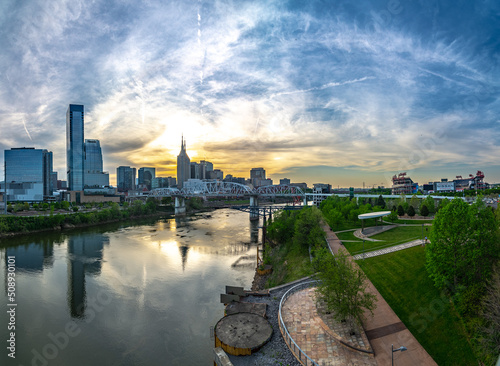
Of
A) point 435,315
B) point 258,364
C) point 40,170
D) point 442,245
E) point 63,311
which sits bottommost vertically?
point 63,311

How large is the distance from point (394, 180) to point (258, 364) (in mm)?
97340

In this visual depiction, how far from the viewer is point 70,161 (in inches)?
6511

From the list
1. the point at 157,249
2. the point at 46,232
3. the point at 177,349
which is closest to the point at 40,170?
the point at 46,232

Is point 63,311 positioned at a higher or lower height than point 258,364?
lower

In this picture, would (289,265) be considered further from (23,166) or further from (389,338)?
(23,166)

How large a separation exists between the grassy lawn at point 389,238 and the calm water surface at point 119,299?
10723 mm

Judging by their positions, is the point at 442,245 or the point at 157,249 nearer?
the point at 442,245

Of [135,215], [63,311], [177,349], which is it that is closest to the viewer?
[177,349]

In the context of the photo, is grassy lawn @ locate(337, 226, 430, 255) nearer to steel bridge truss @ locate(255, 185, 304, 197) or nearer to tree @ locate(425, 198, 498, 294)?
tree @ locate(425, 198, 498, 294)

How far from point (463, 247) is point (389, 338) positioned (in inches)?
225

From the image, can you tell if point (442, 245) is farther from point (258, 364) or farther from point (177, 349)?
point (177, 349)

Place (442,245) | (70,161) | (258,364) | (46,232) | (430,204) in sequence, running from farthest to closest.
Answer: (70,161)
(46,232)
(430,204)
(442,245)
(258,364)

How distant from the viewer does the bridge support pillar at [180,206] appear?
95.6 metres

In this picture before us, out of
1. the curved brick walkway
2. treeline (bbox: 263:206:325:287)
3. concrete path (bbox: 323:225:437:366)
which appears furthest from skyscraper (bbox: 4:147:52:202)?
concrete path (bbox: 323:225:437:366)
